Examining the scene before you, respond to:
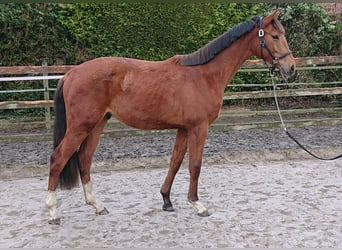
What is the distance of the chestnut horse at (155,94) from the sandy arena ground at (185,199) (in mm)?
239

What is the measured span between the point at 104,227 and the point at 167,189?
29.5 inches

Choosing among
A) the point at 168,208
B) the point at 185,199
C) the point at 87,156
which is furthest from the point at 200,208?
the point at 87,156

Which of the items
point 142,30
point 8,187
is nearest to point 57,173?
point 8,187

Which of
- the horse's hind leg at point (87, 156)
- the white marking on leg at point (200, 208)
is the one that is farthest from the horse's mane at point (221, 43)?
the white marking on leg at point (200, 208)

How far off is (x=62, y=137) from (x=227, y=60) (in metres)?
1.70

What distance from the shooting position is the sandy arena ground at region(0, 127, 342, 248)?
9.45 feet

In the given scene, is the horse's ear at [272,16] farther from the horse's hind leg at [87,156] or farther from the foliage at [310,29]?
the foliage at [310,29]

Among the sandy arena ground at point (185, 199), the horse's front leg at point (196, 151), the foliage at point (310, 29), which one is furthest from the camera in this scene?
the foliage at point (310, 29)

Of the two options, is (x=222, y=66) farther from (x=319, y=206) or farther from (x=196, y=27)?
(x=196, y=27)

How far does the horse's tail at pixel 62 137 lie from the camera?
3342 millimetres

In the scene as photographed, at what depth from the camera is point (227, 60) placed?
3438 millimetres

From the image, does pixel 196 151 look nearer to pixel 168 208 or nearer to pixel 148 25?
pixel 168 208

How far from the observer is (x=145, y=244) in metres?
2.77

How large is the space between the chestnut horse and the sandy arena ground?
0.24m
